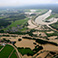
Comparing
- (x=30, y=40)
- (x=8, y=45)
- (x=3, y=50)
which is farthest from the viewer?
(x=30, y=40)

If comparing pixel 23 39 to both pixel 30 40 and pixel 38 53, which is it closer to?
pixel 30 40

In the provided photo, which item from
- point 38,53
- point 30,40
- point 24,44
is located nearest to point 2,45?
point 24,44

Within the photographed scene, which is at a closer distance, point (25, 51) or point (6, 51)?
point (25, 51)

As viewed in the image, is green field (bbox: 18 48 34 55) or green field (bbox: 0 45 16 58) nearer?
green field (bbox: 0 45 16 58)

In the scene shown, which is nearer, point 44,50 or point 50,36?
point 44,50

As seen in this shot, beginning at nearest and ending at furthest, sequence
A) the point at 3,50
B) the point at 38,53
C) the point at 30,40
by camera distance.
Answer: the point at 38,53
the point at 3,50
the point at 30,40

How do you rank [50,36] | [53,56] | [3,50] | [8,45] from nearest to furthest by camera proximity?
1. [53,56]
2. [3,50]
3. [8,45]
4. [50,36]

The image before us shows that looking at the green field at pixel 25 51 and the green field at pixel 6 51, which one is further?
the green field at pixel 25 51

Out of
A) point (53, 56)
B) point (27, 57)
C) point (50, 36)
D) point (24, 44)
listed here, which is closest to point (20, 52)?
point (27, 57)

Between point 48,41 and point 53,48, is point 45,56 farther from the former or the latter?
point 48,41
